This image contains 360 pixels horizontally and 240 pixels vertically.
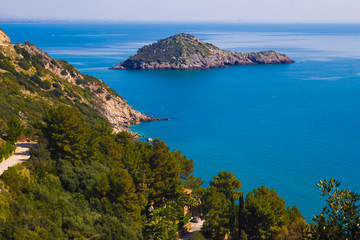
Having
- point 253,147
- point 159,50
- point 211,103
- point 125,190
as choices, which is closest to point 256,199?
point 125,190

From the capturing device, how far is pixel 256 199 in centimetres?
3534

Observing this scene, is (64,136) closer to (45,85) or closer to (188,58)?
(45,85)

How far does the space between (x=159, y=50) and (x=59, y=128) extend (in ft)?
531

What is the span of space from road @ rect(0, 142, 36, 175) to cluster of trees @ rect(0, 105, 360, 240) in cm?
126

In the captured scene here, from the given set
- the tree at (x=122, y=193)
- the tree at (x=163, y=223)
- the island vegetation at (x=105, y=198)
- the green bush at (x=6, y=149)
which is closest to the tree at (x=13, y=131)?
the island vegetation at (x=105, y=198)

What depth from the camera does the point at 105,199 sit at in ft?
97.4

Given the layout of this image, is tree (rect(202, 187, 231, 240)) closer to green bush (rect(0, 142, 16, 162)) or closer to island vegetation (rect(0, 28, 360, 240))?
island vegetation (rect(0, 28, 360, 240))

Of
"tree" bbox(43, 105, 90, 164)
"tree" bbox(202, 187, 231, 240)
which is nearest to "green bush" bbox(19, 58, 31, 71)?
"tree" bbox(43, 105, 90, 164)

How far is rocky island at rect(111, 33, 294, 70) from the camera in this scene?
17762 centimetres

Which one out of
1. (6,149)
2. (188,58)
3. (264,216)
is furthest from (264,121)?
(188,58)

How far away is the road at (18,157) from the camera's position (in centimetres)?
2958

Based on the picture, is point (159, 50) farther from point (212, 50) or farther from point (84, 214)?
point (84, 214)

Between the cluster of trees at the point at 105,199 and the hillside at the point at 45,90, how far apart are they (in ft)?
51.8

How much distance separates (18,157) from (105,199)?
8990 millimetres
